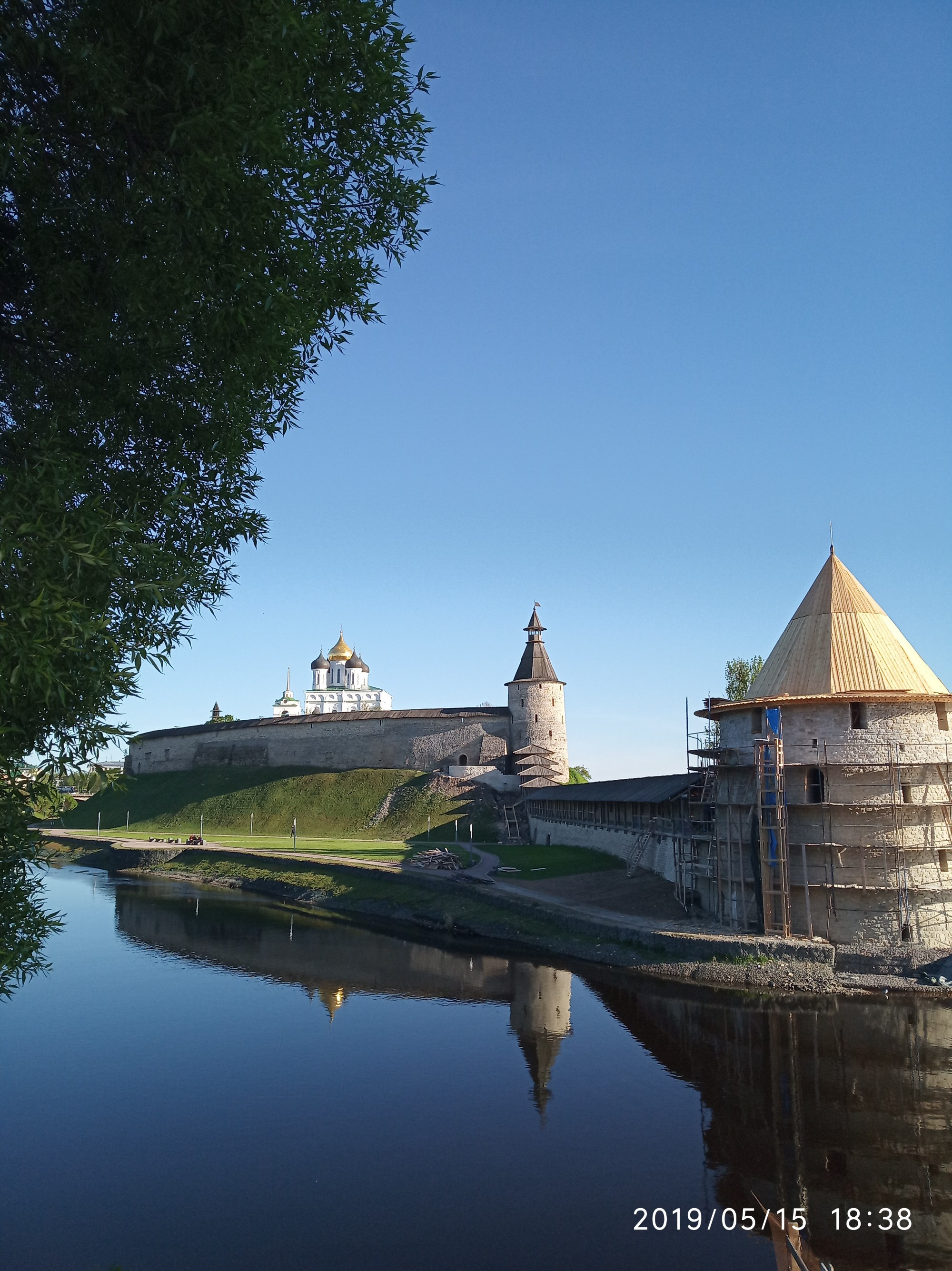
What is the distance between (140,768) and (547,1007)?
222 feet

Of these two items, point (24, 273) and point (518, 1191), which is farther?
point (518, 1191)

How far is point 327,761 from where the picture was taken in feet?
220

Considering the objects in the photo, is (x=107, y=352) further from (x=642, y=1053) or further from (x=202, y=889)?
(x=202, y=889)

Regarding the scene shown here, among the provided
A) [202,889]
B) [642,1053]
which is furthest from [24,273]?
[202,889]

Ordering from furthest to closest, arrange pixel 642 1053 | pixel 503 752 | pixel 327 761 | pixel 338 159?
pixel 327 761
pixel 503 752
pixel 642 1053
pixel 338 159

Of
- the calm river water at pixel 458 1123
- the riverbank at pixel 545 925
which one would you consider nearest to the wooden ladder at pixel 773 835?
the riverbank at pixel 545 925

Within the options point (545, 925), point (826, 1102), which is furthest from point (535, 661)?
point (826, 1102)

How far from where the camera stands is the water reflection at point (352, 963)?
20205 mm

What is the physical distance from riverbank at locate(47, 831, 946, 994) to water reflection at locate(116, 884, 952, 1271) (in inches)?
36.5

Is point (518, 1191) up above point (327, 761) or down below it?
below

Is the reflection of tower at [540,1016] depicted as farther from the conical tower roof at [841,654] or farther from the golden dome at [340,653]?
the golden dome at [340,653]

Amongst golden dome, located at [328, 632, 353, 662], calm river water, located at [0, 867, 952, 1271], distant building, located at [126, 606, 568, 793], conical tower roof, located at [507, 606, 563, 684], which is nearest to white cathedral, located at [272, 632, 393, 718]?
golden dome, located at [328, 632, 353, 662]

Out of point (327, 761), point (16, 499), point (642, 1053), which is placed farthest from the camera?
point (327, 761)

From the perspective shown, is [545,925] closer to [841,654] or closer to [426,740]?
[841,654]
